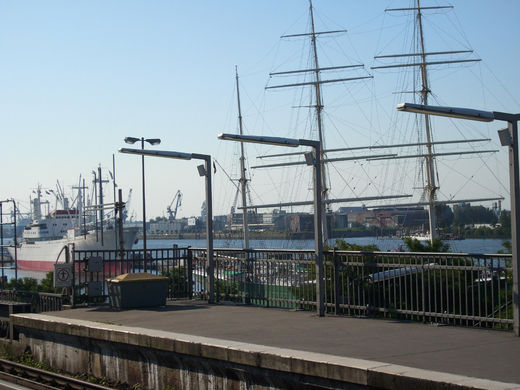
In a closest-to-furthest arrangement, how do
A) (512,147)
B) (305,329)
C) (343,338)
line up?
(512,147) → (343,338) → (305,329)

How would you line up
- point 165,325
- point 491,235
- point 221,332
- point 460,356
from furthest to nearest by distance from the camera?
point 491,235
point 165,325
point 221,332
point 460,356

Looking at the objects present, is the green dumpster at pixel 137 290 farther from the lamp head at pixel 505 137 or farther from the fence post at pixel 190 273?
the lamp head at pixel 505 137

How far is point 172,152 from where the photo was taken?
Answer: 17.1m

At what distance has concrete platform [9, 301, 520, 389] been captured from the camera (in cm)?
789

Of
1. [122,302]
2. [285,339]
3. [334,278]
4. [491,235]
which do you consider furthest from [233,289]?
[491,235]

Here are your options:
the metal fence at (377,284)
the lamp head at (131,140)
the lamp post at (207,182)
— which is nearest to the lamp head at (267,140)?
the metal fence at (377,284)

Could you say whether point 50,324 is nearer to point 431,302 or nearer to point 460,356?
point 431,302

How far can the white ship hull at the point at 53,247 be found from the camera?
348 ft

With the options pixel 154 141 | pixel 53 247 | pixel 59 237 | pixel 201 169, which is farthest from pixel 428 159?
pixel 59 237

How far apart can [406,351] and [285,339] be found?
2110mm

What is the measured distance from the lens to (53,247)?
360ft

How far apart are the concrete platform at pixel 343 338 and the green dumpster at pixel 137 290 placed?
0.45 meters

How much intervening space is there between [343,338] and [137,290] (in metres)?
6.86

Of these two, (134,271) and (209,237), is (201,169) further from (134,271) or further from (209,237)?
(134,271)
